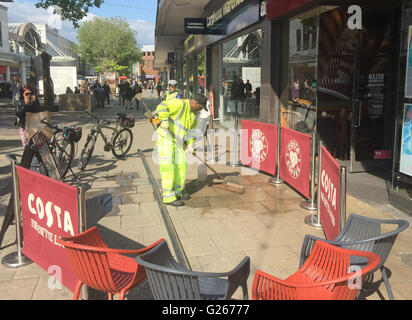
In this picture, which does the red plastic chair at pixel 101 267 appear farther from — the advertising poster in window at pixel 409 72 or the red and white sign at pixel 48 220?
the advertising poster in window at pixel 409 72

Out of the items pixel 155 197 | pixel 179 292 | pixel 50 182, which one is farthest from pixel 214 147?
pixel 179 292

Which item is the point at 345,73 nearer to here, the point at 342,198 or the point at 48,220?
the point at 342,198

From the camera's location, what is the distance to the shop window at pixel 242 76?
1141 centimetres

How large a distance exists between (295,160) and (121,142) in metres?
4.68

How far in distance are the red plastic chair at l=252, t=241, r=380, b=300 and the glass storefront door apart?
18.4 ft

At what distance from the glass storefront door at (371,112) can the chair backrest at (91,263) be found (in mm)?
6350

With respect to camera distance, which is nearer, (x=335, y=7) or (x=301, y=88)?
(x=335, y=7)

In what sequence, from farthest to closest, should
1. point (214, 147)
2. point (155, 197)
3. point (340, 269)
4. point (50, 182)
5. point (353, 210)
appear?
point (214, 147) < point (155, 197) < point (353, 210) < point (50, 182) < point (340, 269)

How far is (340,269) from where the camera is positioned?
2.49 metres

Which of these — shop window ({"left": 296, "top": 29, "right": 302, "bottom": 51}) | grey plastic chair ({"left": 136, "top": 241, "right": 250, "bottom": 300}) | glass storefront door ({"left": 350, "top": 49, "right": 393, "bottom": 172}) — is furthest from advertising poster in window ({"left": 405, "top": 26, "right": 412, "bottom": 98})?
grey plastic chair ({"left": 136, "top": 241, "right": 250, "bottom": 300})

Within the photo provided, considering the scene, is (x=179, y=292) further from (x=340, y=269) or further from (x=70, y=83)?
(x=70, y=83)

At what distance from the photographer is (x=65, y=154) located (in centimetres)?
761

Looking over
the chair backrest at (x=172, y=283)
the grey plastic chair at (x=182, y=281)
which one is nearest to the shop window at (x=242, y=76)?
the grey plastic chair at (x=182, y=281)
